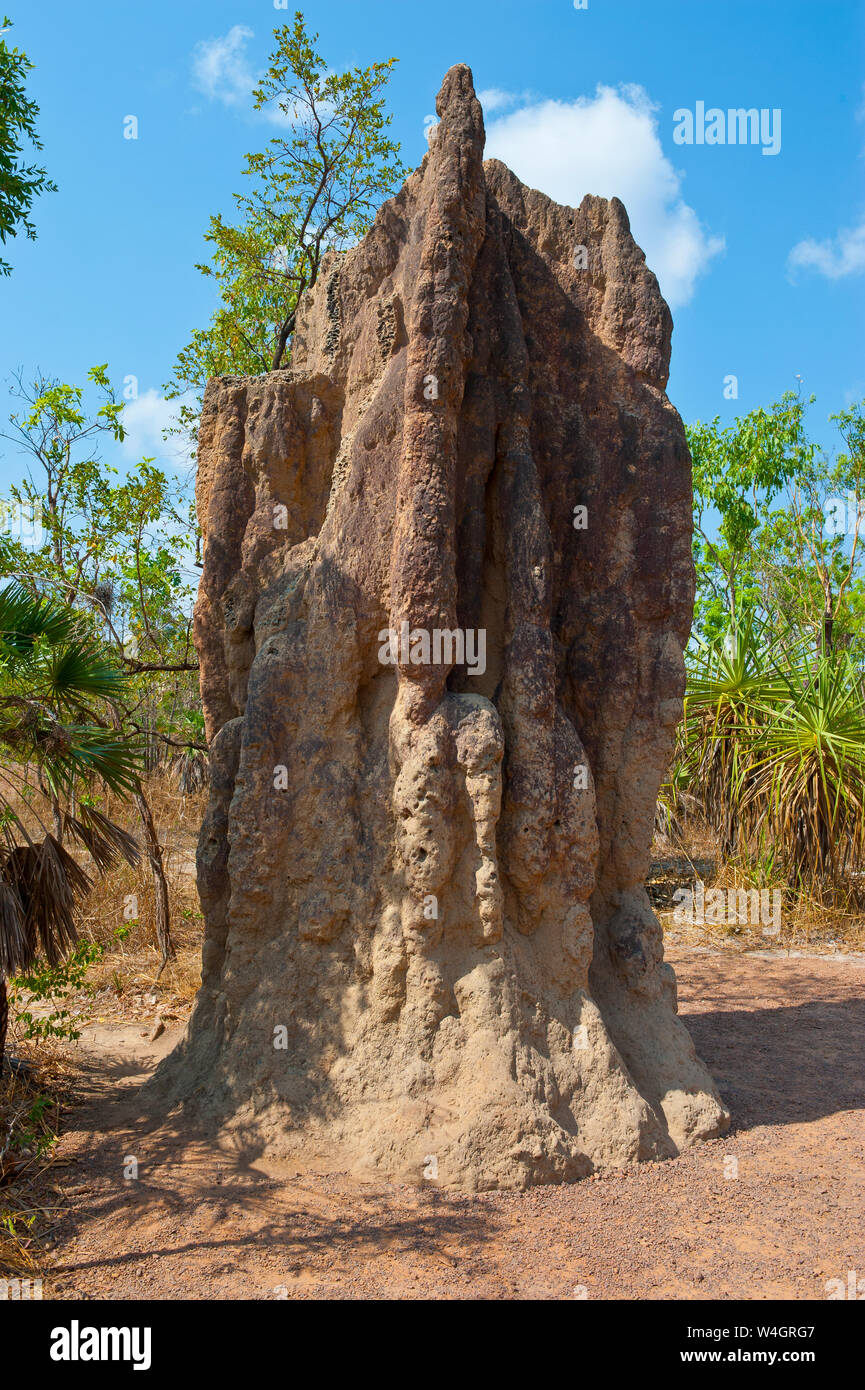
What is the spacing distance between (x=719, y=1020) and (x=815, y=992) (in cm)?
120

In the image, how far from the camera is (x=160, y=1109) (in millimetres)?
4879

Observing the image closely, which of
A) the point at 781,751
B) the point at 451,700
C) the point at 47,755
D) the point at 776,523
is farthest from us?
the point at 776,523

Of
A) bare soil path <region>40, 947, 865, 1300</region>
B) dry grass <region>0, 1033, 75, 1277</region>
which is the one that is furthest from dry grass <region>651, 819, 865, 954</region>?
dry grass <region>0, 1033, 75, 1277</region>

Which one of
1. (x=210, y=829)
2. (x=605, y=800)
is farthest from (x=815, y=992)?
(x=210, y=829)

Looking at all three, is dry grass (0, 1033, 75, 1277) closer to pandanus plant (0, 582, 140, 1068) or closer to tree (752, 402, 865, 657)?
pandanus plant (0, 582, 140, 1068)

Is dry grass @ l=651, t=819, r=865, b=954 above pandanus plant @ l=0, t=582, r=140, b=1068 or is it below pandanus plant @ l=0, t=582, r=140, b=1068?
below

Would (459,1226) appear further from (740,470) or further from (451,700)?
(740,470)

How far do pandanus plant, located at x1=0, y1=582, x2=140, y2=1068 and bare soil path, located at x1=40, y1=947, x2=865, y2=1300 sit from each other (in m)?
1.03

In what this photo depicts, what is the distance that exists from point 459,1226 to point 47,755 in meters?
2.64

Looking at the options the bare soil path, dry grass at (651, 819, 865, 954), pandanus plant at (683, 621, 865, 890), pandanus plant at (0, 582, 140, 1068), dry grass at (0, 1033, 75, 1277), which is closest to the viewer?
the bare soil path

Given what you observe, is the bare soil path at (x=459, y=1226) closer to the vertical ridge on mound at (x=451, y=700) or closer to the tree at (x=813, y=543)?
the vertical ridge on mound at (x=451, y=700)

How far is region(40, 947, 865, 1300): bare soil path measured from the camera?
11.5 feet

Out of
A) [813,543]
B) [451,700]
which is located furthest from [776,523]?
[451,700]

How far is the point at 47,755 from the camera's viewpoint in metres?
4.68
